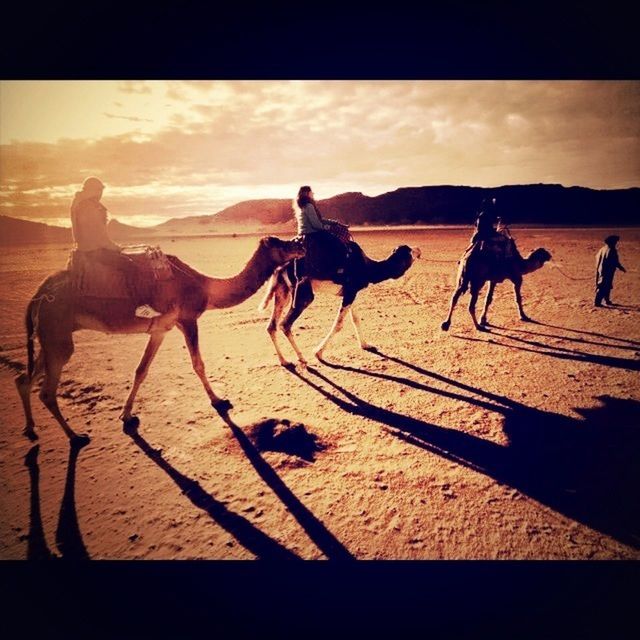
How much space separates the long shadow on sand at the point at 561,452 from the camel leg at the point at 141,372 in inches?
97.5

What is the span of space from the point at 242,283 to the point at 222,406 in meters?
1.79

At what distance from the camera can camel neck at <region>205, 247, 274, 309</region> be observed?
4.53 metres

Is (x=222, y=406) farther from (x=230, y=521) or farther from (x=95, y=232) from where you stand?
(x=95, y=232)

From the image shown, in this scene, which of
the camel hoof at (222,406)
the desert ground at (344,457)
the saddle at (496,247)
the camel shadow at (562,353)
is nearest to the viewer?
the desert ground at (344,457)

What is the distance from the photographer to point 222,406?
4801mm

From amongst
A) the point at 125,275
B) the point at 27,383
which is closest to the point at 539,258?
the point at 125,275

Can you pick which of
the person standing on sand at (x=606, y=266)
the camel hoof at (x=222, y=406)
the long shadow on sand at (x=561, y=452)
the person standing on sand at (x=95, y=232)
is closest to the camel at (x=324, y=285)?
the camel hoof at (x=222, y=406)

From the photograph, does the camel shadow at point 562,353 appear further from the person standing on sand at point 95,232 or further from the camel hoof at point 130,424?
the person standing on sand at point 95,232

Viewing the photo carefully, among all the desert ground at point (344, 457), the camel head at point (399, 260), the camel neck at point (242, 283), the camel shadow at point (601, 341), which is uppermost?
the camel head at point (399, 260)

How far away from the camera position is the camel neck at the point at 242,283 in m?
4.53

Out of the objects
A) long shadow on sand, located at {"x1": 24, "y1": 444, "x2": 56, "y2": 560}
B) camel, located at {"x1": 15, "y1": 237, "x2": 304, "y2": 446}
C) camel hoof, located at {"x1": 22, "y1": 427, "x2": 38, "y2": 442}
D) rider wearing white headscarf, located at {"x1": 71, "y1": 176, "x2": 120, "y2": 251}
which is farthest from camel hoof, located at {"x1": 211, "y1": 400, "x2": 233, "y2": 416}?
rider wearing white headscarf, located at {"x1": 71, "y1": 176, "x2": 120, "y2": 251}

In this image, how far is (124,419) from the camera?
4.41m
